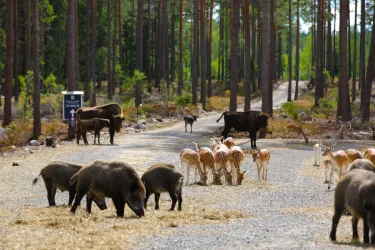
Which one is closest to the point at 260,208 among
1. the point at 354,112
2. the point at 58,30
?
the point at 354,112

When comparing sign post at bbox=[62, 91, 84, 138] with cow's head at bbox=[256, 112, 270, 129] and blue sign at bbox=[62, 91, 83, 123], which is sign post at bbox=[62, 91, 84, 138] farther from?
cow's head at bbox=[256, 112, 270, 129]

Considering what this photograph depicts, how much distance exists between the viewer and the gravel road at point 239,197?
10.6 meters

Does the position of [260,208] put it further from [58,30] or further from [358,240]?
[58,30]

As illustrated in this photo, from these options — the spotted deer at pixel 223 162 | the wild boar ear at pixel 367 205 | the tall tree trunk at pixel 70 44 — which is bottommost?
the spotted deer at pixel 223 162

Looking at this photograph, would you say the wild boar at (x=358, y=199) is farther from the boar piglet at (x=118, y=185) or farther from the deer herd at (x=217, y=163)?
the deer herd at (x=217, y=163)

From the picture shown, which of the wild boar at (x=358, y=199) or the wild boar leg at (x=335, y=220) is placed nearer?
the wild boar at (x=358, y=199)

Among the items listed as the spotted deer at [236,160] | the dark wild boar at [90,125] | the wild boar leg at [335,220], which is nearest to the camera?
the wild boar leg at [335,220]

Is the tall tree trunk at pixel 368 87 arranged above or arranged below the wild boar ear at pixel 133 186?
above

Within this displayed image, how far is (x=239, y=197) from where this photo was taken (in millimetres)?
16750

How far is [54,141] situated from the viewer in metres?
31.0

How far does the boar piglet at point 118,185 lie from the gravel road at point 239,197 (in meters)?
1.26

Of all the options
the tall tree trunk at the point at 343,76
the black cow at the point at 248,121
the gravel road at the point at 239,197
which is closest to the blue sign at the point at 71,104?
the gravel road at the point at 239,197

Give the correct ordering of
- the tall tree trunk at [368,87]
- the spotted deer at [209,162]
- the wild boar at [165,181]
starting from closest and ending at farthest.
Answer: the wild boar at [165,181], the spotted deer at [209,162], the tall tree trunk at [368,87]

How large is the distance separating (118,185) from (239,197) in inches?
188
